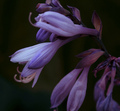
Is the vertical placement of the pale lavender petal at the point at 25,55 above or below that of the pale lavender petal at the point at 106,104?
above

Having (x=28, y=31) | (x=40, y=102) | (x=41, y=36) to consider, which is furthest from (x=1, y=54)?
(x=41, y=36)

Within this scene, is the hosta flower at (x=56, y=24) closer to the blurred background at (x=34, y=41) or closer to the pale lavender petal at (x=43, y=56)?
the pale lavender petal at (x=43, y=56)

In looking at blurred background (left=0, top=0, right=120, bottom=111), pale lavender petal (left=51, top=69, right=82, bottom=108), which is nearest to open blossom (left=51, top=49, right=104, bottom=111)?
pale lavender petal (left=51, top=69, right=82, bottom=108)

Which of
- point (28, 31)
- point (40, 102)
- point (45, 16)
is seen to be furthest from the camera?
point (28, 31)

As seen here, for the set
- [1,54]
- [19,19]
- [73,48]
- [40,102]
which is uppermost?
[19,19]

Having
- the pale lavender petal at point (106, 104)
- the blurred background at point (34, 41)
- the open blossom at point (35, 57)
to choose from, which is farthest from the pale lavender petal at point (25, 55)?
the blurred background at point (34, 41)

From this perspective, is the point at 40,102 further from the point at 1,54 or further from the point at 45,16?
the point at 45,16
